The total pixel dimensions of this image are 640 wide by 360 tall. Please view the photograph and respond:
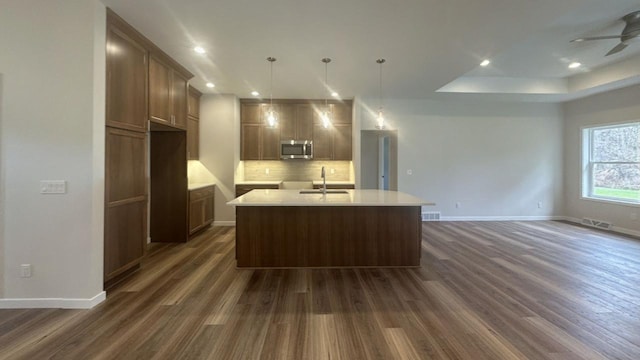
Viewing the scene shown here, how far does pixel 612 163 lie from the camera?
20.0ft

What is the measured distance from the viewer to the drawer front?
17.1 feet

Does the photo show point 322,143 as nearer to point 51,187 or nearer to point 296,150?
point 296,150

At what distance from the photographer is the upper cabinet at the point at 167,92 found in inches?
152

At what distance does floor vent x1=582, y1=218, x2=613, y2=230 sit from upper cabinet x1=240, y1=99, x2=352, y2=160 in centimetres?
519

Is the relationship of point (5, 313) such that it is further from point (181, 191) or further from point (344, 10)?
point (344, 10)

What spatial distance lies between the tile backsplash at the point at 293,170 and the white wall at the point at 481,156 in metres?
1.34

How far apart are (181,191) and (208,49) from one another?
2.35m

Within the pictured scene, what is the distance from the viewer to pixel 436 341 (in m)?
2.23

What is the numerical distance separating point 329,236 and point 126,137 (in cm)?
255

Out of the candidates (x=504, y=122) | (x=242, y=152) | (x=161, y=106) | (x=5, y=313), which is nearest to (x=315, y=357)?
(x=5, y=313)

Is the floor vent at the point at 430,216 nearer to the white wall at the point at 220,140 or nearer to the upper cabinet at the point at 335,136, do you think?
the upper cabinet at the point at 335,136

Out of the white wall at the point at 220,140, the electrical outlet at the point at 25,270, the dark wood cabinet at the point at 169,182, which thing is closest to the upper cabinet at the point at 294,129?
the white wall at the point at 220,140

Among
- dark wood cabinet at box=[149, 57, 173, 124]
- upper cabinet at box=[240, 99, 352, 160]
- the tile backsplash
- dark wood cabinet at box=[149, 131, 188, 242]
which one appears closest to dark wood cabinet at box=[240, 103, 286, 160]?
upper cabinet at box=[240, 99, 352, 160]

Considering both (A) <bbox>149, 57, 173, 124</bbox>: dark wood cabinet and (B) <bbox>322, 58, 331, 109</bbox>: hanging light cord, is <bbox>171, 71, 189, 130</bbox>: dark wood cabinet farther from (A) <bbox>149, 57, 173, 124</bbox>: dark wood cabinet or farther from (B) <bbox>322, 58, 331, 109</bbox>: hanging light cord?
(B) <bbox>322, 58, 331, 109</bbox>: hanging light cord
